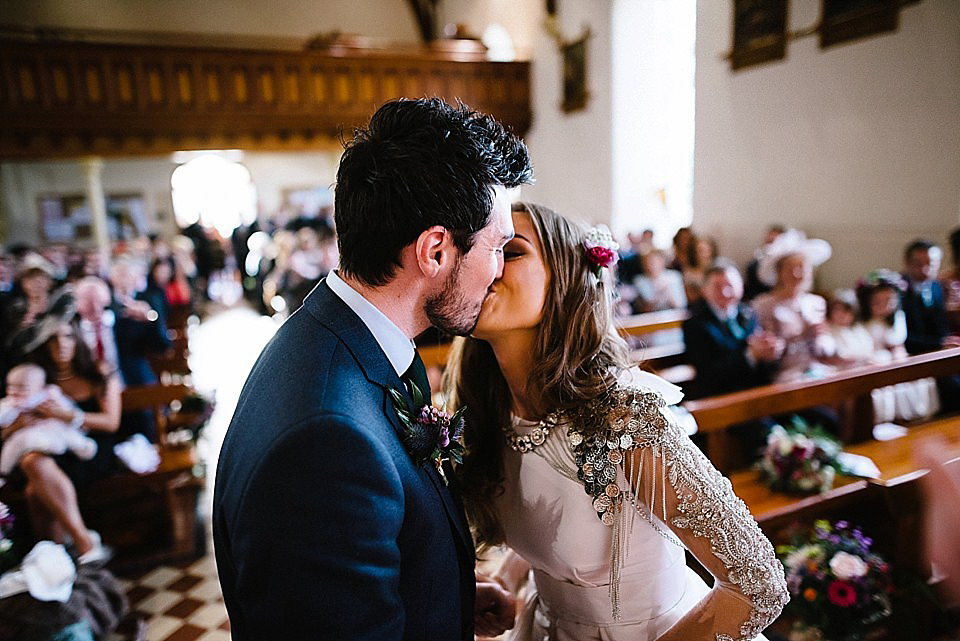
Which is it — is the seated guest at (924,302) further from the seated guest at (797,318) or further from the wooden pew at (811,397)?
the wooden pew at (811,397)

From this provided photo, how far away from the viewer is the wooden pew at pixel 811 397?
8.47 feet

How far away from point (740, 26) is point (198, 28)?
412 inches

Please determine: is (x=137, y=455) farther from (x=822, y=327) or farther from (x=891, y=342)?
(x=891, y=342)

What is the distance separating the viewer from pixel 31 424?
3.14 metres

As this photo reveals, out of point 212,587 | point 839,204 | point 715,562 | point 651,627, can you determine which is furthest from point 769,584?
point 839,204

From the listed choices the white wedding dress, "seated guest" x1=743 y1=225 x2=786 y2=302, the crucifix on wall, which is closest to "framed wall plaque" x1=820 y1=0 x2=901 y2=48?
"seated guest" x1=743 y1=225 x2=786 y2=302

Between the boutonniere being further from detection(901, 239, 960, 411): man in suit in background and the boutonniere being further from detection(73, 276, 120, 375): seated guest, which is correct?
detection(901, 239, 960, 411): man in suit in background

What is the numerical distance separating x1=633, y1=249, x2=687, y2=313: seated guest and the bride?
4.94m

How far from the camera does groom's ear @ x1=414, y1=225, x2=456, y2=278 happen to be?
3.34ft

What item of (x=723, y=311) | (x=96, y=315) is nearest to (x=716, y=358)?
(x=723, y=311)

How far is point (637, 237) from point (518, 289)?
22.9 feet

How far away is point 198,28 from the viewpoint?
11977 mm

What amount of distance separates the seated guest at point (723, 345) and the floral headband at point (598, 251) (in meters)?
2.33

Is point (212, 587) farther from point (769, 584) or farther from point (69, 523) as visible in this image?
point (769, 584)
